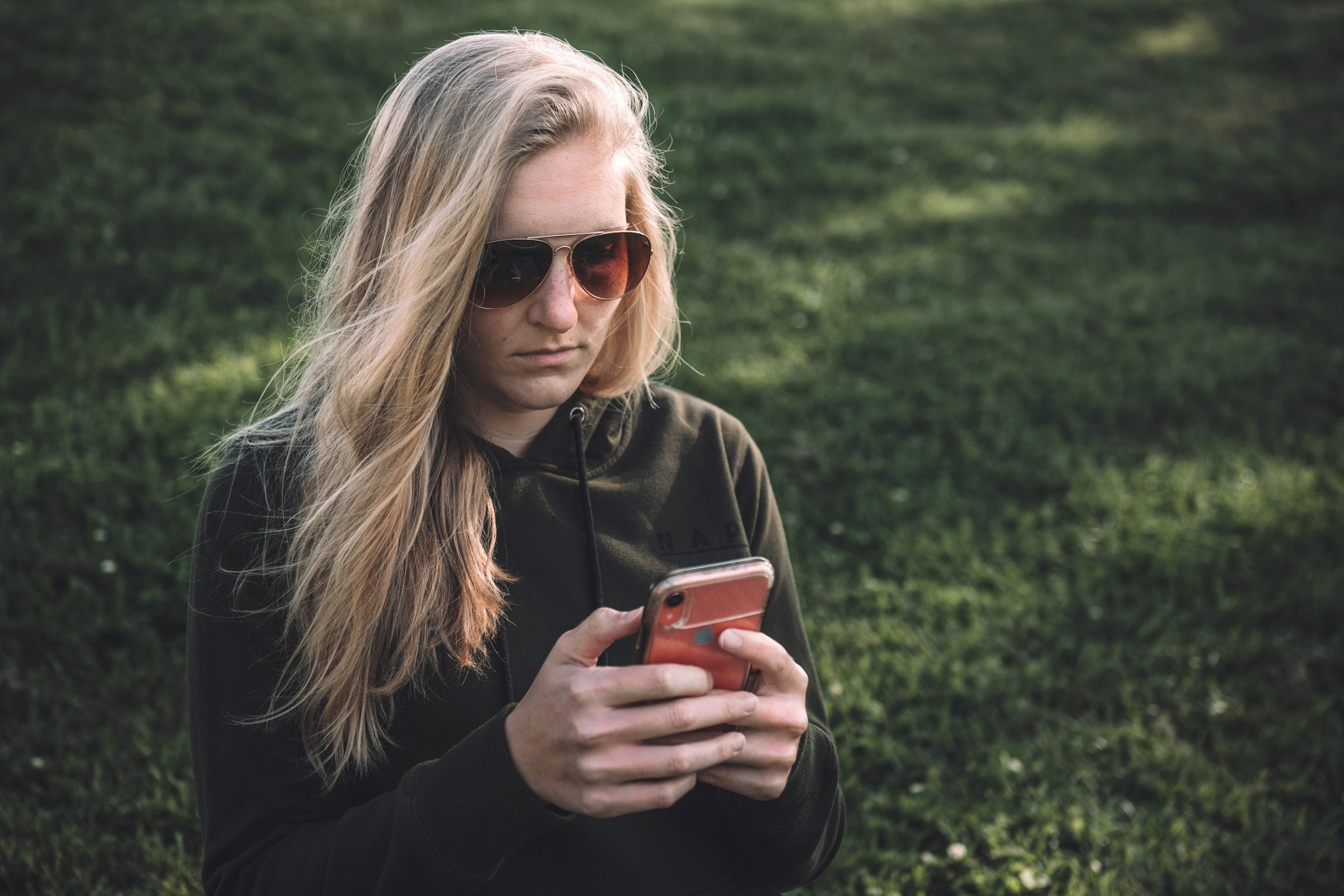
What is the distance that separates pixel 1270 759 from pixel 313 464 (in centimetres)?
318

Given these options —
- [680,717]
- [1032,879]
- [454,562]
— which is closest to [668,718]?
[680,717]

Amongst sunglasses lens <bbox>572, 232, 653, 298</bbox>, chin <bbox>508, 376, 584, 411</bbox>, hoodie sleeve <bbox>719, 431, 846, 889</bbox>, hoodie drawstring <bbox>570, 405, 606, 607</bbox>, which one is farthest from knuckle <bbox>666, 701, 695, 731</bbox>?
sunglasses lens <bbox>572, 232, 653, 298</bbox>

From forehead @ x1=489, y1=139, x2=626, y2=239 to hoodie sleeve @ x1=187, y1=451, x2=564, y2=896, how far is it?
63cm

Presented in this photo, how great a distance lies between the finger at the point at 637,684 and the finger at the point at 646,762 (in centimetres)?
7

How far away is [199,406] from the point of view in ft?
13.9

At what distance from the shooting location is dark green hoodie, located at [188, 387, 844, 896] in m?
1.35

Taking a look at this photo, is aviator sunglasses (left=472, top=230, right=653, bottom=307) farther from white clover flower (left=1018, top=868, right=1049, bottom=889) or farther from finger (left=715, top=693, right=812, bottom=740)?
white clover flower (left=1018, top=868, right=1049, bottom=889)

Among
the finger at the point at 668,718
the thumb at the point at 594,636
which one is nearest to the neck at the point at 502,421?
the thumb at the point at 594,636

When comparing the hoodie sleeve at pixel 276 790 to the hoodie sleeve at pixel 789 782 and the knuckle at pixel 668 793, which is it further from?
the hoodie sleeve at pixel 789 782

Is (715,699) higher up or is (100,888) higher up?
(715,699)

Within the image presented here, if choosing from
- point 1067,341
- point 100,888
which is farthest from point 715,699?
point 1067,341

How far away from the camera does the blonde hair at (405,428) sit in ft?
4.95

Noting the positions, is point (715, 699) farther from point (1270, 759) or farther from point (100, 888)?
point (1270, 759)

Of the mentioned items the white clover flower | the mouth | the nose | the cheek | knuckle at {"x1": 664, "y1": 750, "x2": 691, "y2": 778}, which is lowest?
the white clover flower
